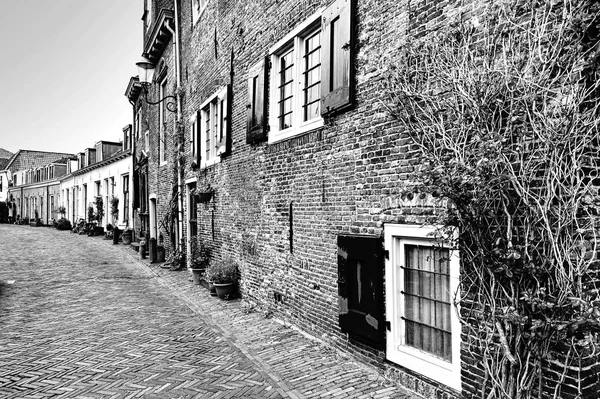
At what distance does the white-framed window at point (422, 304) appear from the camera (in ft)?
13.2

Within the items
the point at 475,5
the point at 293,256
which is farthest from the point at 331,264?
the point at 475,5

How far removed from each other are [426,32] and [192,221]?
991cm

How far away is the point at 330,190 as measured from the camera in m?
5.71

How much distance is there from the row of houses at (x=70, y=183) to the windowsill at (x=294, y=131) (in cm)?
1722

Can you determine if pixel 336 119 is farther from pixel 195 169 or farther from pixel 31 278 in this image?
pixel 31 278

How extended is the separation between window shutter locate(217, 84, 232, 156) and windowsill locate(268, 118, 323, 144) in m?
2.24

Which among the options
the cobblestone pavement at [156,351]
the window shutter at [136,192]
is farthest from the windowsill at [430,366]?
the window shutter at [136,192]

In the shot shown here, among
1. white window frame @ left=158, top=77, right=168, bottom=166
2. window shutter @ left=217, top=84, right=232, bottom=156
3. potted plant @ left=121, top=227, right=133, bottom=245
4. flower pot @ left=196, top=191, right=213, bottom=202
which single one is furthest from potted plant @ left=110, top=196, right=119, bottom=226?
window shutter @ left=217, top=84, right=232, bottom=156

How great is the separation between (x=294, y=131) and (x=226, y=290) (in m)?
3.96

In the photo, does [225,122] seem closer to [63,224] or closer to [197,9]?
[197,9]

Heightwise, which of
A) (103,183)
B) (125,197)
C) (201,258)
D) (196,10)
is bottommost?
(201,258)

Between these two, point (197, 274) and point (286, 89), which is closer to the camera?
point (286, 89)

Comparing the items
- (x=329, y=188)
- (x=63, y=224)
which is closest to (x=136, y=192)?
(x=63, y=224)

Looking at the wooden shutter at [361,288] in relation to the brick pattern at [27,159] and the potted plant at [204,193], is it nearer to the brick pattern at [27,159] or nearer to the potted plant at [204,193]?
the potted plant at [204,193]
